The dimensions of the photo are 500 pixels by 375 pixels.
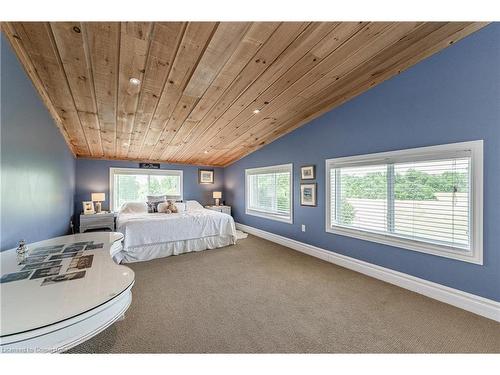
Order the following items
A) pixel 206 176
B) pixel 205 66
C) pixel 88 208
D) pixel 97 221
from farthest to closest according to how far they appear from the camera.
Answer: pixel 206 176, pixel 88 208, pixel 97 221, pixel 205 66

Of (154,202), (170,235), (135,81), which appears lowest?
(170,235)

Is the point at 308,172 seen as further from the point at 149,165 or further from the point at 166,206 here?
the point at 149,165

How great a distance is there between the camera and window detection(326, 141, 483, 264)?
214 cm

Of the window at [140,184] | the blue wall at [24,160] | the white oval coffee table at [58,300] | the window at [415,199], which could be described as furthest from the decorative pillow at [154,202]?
the window at [415,199]

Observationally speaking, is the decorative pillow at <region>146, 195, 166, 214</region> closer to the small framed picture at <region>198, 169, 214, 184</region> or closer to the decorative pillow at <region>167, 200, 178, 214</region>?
the decorative pillow at <region>167, 200, 178, 214</region>

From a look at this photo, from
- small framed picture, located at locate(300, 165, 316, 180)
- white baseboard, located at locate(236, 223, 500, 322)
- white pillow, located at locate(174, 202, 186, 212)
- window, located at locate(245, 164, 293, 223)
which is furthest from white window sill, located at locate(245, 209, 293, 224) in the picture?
white pillow, located at locate(174, 202, 186, 212)

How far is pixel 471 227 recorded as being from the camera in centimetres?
212

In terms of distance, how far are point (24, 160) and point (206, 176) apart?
4.81 meters

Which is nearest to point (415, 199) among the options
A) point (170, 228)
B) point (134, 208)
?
point (170, 228)

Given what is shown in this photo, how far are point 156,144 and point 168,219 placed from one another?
175 cm

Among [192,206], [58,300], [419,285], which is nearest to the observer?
[58,300]

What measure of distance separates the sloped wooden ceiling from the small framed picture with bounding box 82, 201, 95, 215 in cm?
176

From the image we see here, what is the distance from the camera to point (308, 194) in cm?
394

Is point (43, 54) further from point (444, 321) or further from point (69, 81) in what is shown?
point (444, 321)
